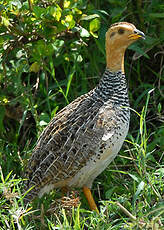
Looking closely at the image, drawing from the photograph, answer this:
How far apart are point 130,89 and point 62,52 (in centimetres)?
75

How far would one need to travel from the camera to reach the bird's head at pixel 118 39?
12.4ft

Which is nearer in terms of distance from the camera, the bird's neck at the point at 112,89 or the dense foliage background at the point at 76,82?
the dense foliage background at the point at 76,82

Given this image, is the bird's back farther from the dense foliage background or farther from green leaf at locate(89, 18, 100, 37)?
green leaf at locate(89, 18, 100, 37)

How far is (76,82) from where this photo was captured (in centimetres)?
471

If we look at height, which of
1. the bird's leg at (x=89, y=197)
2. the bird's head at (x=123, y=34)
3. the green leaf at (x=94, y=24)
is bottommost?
the bird's leg at (x=89, y=197)

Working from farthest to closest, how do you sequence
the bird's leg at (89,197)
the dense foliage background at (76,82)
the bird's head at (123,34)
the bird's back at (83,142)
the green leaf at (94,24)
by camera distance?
the green leaf at (94,24) → the bird's leg at (89,197) → the bird's head at (123,34) → the bird's back at (83,142) → the dense foliage background at (76,82)

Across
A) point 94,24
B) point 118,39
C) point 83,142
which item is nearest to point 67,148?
point 83,142

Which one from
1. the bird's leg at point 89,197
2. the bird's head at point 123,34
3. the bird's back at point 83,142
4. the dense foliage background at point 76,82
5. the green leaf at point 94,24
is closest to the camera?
the dense foliage background at point 76,82

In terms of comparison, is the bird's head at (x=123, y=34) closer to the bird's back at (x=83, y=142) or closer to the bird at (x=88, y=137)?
the bird at (x=88, y=137)

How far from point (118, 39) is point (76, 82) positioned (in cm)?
102

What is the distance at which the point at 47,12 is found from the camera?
12.1ft

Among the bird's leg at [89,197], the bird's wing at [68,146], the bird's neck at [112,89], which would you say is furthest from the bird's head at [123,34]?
the bird's leg at [89,197]

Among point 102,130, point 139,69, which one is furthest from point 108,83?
point 139,69

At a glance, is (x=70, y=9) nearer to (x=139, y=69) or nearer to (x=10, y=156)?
(x=139, y=69)
